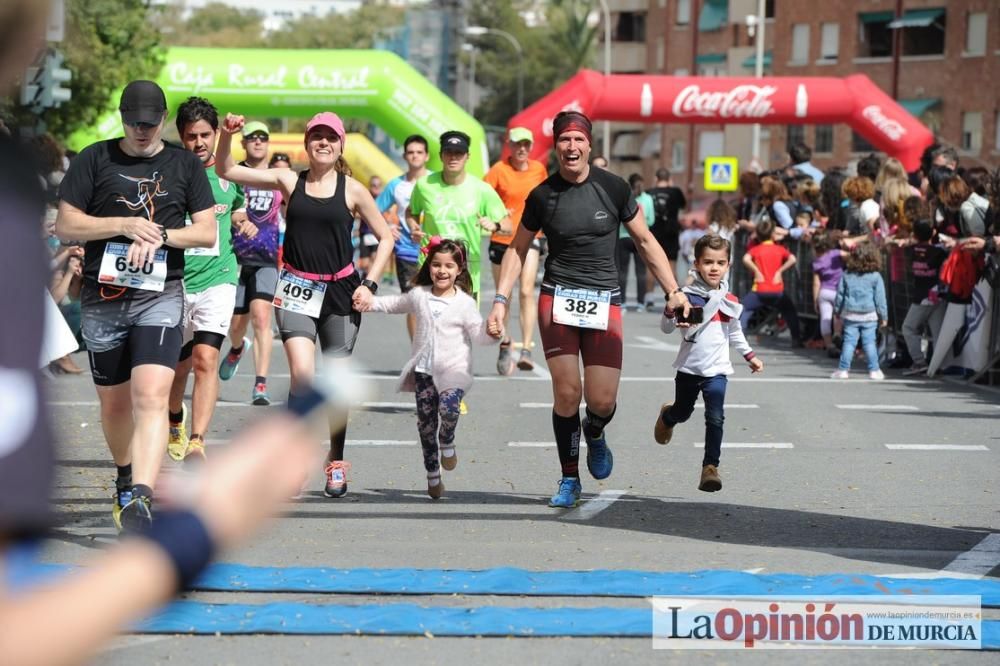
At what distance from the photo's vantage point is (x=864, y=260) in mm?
14883

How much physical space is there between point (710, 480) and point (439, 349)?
1490 mm

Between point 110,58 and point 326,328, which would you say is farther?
point 110,58

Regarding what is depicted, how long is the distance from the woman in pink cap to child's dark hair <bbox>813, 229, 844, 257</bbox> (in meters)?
9.61

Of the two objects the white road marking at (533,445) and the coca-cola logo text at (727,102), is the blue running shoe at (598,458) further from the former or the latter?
the coca-cola logo text at (727,102)

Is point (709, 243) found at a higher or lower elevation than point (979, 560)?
higher

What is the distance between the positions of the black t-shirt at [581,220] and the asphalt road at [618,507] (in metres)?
1.17

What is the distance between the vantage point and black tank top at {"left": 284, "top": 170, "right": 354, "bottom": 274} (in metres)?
8.44

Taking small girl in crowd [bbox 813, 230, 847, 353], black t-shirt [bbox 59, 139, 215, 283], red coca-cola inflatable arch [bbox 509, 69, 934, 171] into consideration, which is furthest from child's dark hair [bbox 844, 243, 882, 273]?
red coca-cola inflatable arch [bbox 509, 69, 934, 171]

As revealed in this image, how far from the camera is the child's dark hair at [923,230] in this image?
15305mm

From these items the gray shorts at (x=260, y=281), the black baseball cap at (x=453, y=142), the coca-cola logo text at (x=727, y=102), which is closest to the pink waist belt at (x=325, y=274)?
the black baseball cap at (x=453, y=142)

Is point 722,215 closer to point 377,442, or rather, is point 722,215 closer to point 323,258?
A: point 377,442

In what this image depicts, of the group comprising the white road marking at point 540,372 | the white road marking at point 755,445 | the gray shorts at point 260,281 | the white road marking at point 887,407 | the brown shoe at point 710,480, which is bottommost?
the white road marking at point 887,407

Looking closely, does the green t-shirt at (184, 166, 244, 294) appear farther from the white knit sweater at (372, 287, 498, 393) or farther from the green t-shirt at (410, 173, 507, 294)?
the green t-shirt at (410, 173, 507, 294)

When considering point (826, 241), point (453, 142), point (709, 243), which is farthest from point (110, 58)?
point (709, 243)
